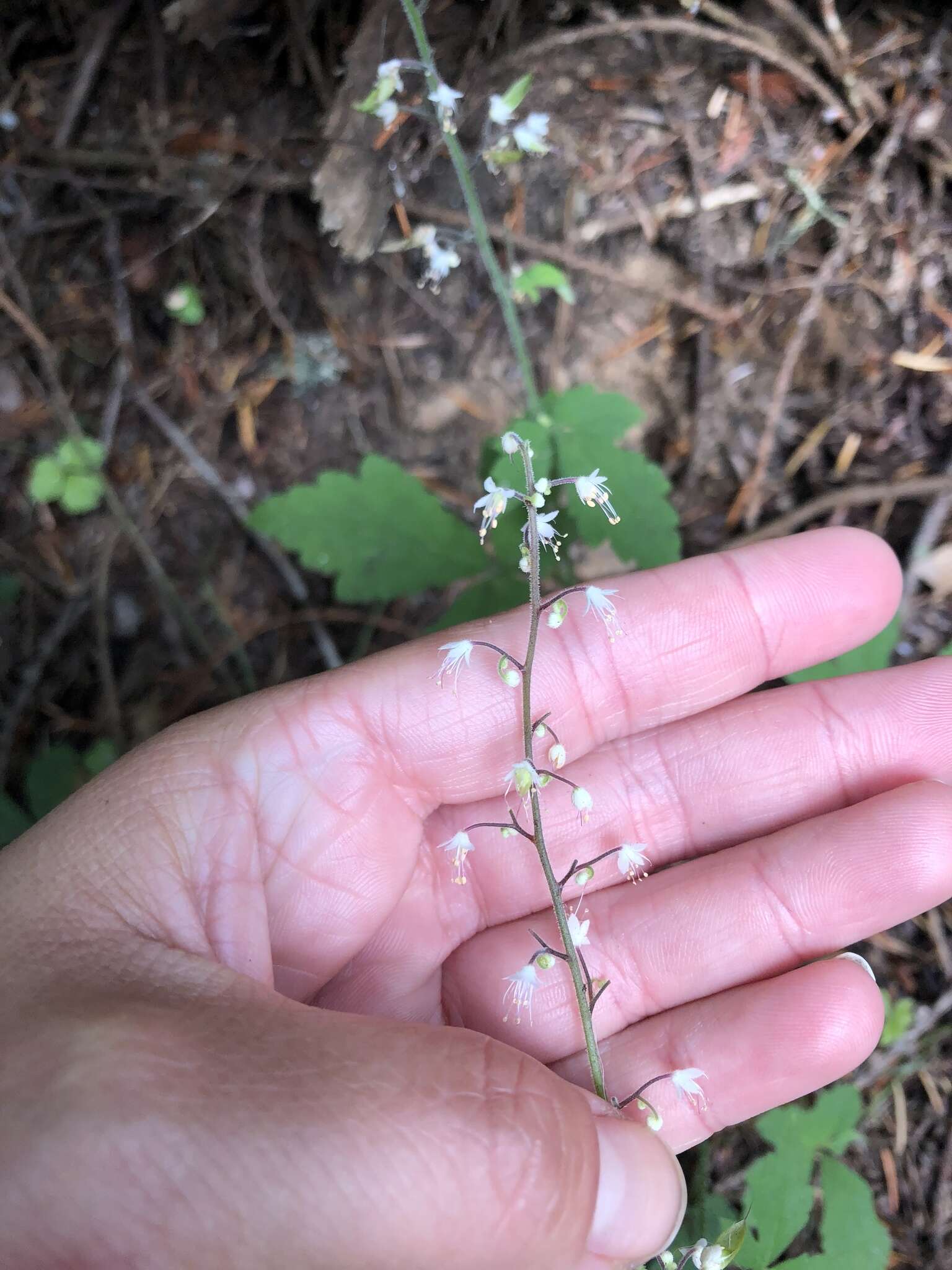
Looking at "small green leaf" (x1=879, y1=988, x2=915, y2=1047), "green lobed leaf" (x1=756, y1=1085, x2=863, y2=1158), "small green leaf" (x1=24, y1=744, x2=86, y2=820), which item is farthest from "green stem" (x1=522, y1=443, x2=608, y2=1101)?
"small green leaf" (x1=24, y1=744, x2=86, y2=820)

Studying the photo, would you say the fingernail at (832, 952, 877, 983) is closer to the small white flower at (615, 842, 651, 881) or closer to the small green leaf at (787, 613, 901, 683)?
the small white flower at (615, 842, 651, 881)

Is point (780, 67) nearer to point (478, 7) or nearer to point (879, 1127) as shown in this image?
point (478, 7)

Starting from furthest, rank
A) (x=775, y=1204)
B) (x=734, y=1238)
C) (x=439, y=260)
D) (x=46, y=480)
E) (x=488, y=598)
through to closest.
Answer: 1. (x=46, y=480)
2. (x=439, y=260)
3. (x=488, y=598)
4. (x=775, y=1204)
5. (x=734, y=1238)

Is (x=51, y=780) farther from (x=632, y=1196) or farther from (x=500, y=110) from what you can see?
(x=500, y=110)

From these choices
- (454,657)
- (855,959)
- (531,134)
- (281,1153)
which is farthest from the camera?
(531,134)

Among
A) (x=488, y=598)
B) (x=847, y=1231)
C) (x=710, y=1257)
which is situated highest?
(x=488, y=598)

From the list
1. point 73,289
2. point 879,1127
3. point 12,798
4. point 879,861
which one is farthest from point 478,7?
point 879,1127

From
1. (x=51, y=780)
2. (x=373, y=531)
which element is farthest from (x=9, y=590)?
(x=373, y=531)
